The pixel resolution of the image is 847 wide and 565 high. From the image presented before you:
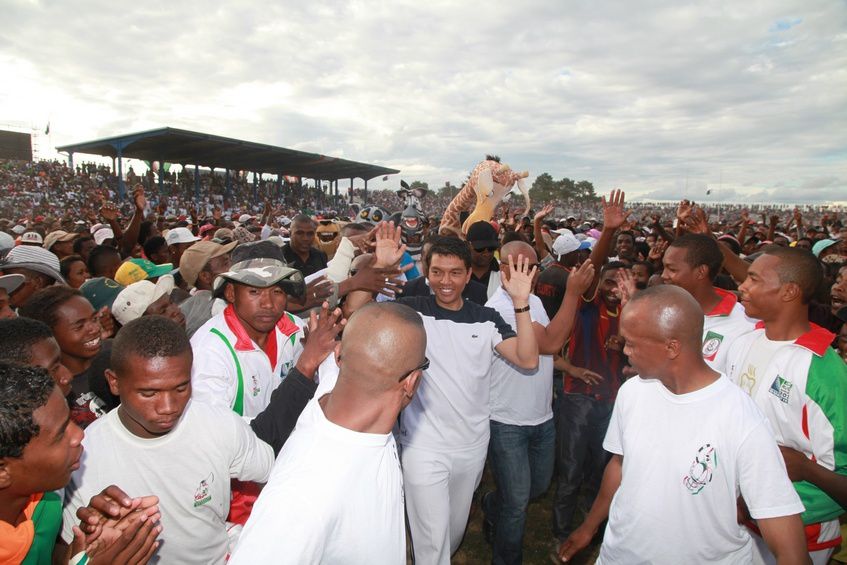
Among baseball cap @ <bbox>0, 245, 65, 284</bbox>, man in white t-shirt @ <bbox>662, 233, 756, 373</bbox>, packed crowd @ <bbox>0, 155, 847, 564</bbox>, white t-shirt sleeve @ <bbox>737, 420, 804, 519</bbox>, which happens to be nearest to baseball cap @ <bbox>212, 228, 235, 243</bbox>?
packed crowd @ <bbox>0, 155, 847, 564</bbox>

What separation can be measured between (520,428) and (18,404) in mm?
2876

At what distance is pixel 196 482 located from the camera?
1.94 m

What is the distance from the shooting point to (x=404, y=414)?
124 inches

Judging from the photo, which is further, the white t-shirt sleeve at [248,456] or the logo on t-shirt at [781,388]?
the logo on t-shirt at [781,388]

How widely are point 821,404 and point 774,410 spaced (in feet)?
0.66

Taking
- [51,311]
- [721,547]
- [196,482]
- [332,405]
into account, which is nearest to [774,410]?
[721,547]

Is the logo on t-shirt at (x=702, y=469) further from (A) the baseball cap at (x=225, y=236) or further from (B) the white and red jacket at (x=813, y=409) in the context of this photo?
(A) the baseball cap at (x=225, y=236)

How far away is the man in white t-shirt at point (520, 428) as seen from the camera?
3330mm

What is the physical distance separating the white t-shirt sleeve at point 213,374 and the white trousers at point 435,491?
3.80 feet

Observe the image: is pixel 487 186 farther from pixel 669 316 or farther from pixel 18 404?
pixel 18 404

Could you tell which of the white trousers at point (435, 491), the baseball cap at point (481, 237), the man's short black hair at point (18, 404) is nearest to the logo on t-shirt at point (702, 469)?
the white trousers at point (435, 491)

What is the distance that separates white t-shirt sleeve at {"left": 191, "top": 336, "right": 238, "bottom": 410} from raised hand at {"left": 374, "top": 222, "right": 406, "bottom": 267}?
51.9 inches

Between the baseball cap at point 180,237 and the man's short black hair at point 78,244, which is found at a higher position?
the baseball cap at point 180,237

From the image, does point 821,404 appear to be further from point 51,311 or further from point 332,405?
point 51,311
